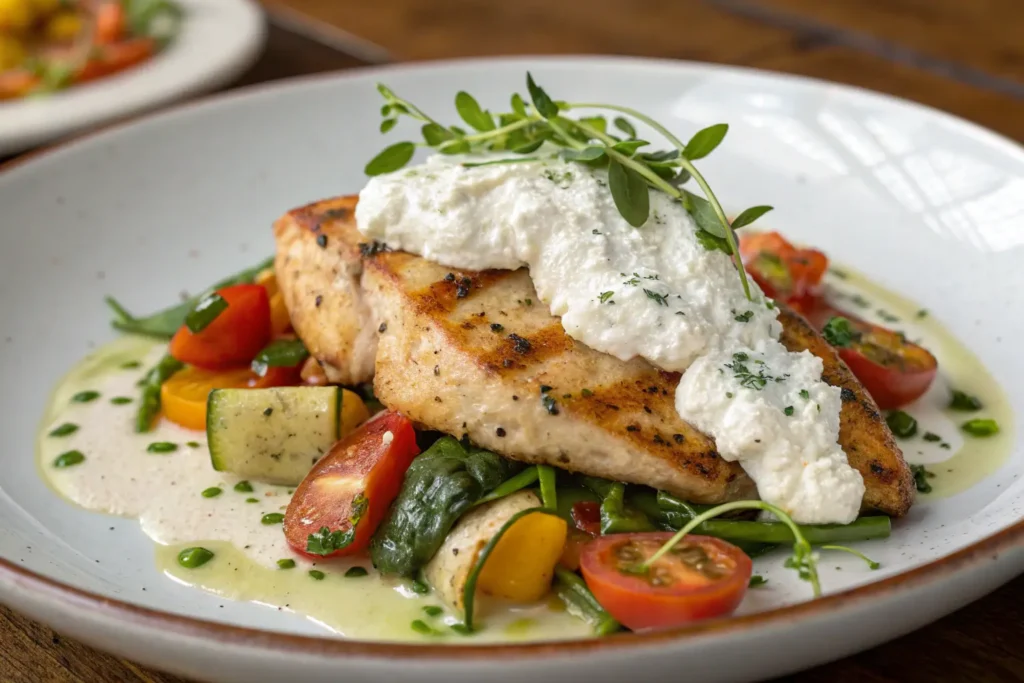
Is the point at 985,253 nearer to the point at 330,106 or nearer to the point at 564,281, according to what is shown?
the point at 564,281

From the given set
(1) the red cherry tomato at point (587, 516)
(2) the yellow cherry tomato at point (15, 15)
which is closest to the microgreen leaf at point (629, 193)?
(1) the red cherry tomato at point (587, 516)

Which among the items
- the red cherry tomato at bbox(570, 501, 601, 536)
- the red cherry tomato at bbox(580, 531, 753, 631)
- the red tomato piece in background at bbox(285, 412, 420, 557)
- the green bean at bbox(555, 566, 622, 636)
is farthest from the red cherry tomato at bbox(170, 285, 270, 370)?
the red cherry tomato at bbox(580, 531, 753, 631)

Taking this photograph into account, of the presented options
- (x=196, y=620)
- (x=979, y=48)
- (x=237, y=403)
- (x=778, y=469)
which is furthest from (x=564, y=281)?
(x=979, y=48)

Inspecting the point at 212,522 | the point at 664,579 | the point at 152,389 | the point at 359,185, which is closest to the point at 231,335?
the point at 152,389

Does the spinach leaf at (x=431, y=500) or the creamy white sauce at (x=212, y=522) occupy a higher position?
the spinach leaf at (x=431, y=500)

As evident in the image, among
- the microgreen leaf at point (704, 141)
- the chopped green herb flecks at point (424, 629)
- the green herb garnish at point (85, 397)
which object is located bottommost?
the green herb garnish at point (85, 397)

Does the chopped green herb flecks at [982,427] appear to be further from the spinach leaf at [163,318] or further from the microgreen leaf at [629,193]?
the spinach leaf at [163,318]
